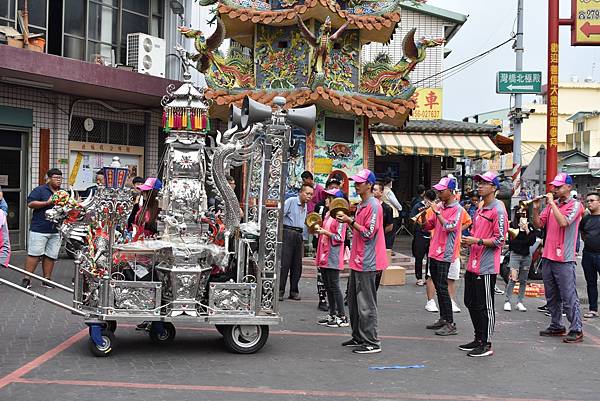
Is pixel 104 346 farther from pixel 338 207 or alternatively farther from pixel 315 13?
pixel 315 13

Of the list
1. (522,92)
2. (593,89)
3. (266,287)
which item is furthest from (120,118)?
(593,89)

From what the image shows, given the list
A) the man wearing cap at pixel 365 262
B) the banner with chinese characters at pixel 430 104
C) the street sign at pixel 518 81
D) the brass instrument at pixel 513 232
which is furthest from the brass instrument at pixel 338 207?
the banner with chinese characters at pixel 430 104

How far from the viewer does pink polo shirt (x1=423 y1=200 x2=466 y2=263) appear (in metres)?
8.68

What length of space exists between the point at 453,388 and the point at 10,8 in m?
13.1

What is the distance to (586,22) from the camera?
14.5 meters

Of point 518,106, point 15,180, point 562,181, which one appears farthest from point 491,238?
point 518,106

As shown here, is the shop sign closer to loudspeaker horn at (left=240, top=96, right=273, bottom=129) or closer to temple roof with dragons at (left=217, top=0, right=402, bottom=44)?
temple roof with dragons at (left=217, top=0, right=402, bottom=44)

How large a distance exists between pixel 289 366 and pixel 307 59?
9939 mm

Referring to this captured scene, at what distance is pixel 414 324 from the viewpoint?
933 cm

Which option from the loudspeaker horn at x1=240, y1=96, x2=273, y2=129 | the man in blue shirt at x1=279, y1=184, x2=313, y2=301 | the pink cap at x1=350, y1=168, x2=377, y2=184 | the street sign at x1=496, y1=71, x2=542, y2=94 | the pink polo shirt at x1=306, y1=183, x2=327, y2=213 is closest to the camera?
the loudspeaker horn at x1=240, y1=96, x2=273, y2=129

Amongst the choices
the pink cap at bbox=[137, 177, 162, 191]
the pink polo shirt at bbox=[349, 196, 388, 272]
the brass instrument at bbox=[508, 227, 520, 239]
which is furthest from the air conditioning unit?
the pink polo shirt at bbox=[349, 196, 388, 272]

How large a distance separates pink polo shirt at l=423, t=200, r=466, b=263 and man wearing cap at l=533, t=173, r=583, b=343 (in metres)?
1.06

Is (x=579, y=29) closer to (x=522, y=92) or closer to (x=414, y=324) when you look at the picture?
(x=522, y=92)

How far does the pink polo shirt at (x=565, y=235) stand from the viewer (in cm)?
852
